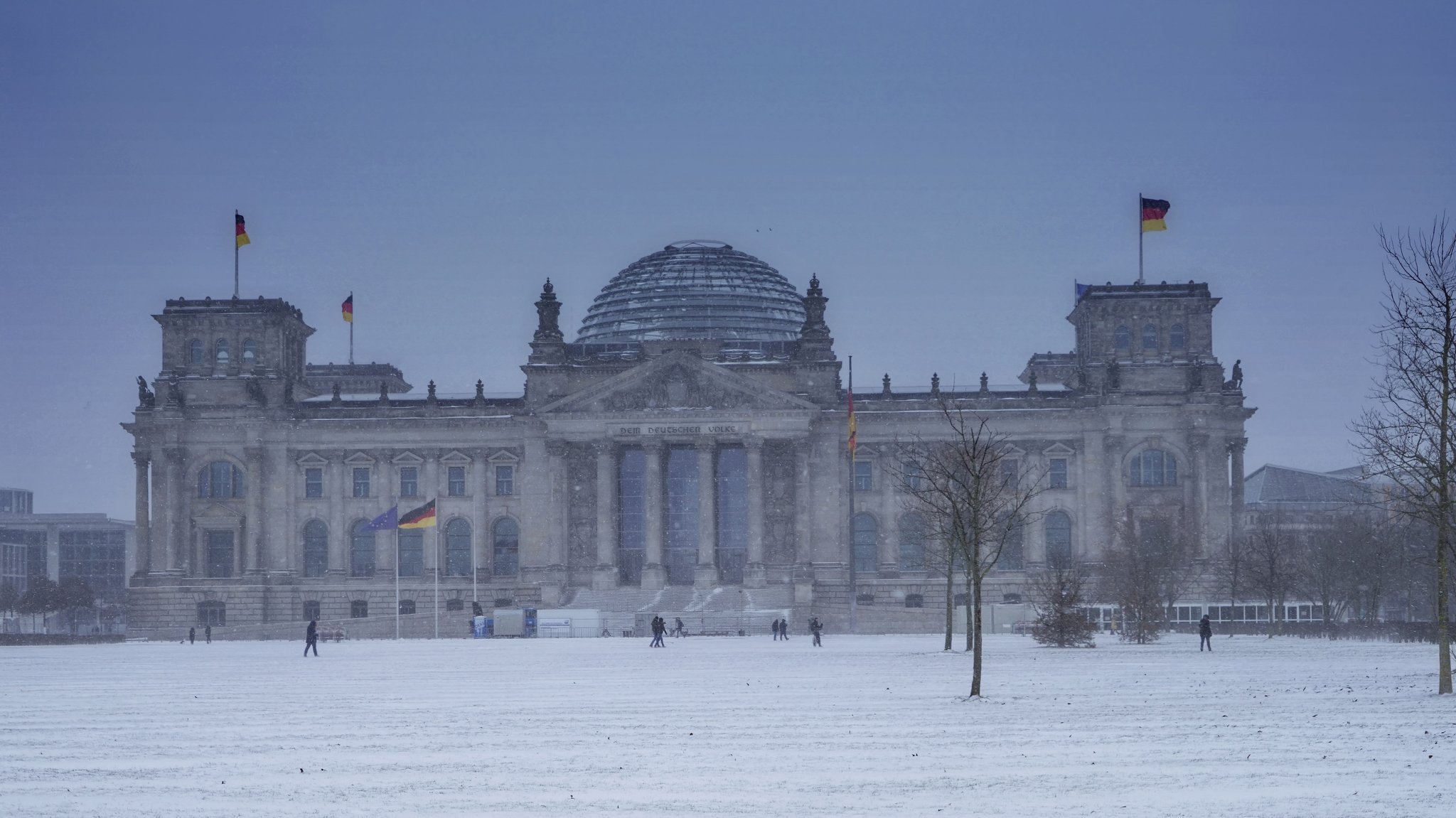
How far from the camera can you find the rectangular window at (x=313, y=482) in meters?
112

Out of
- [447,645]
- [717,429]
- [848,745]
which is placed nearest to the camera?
[848,745]

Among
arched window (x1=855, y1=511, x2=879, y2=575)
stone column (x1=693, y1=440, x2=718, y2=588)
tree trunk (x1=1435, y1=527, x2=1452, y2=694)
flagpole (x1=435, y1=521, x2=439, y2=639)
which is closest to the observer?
tree trunk (x1=1435, y1=527, x2=1452, y2=694)

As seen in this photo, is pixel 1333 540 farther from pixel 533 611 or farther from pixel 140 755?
pixel 140 755

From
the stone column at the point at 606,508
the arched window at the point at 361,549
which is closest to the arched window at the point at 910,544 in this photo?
the stone column at the point at 606,508

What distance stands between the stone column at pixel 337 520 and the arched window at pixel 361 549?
0.36 m

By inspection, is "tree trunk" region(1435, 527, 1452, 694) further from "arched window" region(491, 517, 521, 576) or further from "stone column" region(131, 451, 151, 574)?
"stone column" region(131, 451, 151, 574)

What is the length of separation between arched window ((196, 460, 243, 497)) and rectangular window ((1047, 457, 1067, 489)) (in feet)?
162

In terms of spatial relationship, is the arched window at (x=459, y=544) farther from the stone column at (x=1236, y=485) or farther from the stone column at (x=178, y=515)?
the stone column at (x=1236, y=485)

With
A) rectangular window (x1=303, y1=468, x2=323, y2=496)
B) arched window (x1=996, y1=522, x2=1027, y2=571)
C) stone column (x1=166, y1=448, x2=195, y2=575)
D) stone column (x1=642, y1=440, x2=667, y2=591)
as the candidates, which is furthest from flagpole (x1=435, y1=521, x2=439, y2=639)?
arched window (x1=996, y1=522, x2=1027, y2=571)

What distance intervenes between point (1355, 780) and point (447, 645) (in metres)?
59.2

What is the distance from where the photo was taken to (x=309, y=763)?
25.2 meters

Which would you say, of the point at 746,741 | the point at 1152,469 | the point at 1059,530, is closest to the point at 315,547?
the point at 1059,530

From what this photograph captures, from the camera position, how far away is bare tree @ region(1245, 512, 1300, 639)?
80.4m

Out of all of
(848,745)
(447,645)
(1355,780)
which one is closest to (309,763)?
(848,745)
